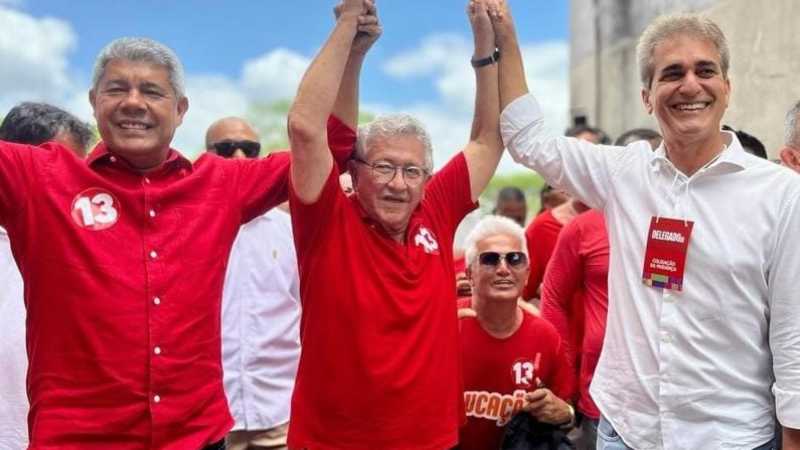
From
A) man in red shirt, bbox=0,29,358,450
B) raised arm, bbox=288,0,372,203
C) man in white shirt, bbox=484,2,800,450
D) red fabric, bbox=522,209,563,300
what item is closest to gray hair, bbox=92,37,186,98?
man in red shirt, bbox=0,29,358,450

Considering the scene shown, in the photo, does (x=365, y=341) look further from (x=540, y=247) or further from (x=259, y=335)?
(x=540, y=247)

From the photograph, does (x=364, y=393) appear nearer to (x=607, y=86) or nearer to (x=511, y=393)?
(x=511, y=393)

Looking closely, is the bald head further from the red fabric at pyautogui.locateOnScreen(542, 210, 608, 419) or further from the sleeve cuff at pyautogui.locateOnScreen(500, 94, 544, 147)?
the sleeve cuff at pyautogui.locateOnScreen(500, 94, 544, 147)

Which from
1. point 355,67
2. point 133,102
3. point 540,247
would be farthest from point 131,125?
point 540,247

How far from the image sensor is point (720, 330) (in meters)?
2.08

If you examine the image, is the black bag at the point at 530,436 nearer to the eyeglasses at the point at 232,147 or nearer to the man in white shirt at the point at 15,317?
the man in white shirt at the point at 15,317

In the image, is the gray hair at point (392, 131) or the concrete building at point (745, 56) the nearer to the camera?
the gray hair at point (392, 131)

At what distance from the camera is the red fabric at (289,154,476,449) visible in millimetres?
2297

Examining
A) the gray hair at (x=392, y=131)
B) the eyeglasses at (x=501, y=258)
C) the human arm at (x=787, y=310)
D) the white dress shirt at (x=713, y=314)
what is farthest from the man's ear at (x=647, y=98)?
the eyeglasses at (x=501, y=258)

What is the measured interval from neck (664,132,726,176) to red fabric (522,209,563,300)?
2.27m

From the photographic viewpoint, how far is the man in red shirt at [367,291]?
2.29 m

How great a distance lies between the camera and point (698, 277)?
210cm

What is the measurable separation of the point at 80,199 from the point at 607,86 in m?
8.43

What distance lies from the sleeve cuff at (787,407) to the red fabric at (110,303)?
152 centimetres
